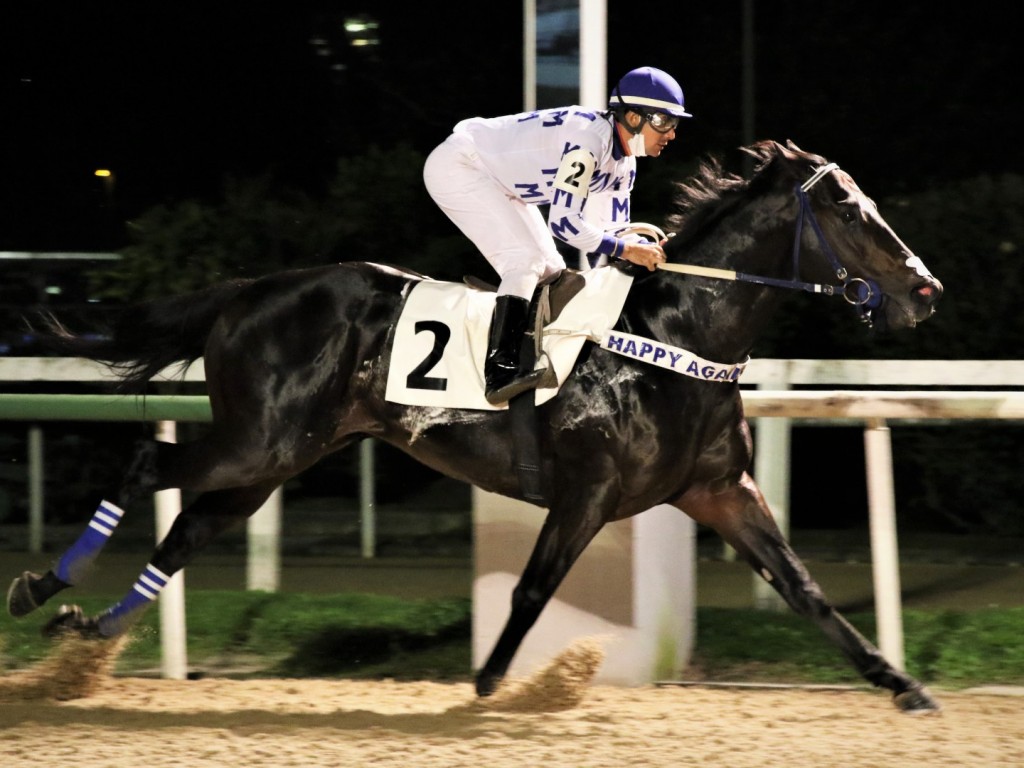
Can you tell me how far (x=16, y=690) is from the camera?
4852 millimetres

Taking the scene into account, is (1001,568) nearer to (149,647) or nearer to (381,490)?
(381,490)

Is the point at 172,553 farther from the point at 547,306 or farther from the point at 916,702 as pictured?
the point at 916,702

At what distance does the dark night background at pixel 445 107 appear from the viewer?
8172 millimetres

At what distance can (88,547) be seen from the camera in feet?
15.8

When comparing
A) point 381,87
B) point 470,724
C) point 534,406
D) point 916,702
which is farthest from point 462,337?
point 381,87

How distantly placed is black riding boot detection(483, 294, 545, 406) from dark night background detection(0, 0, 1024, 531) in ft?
11.7

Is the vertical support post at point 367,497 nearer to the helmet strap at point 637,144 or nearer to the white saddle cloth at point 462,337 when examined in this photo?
the white saddle cloth at point 462,337

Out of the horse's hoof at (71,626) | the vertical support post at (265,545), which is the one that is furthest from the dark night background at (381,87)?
the horse's hoof at (71,626)

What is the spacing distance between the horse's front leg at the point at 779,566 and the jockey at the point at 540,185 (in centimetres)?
74

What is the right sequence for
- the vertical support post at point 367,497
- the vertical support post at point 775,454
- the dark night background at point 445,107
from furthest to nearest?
the dark night background at point 445,107 < the vertical support post at point 367,497 < the vertical support post at point 775,454

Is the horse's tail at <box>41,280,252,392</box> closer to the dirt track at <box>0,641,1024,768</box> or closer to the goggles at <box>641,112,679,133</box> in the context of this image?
the dirt track at <box>0,641,1024,768</box>

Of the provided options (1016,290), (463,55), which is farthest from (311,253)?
(1016,290)

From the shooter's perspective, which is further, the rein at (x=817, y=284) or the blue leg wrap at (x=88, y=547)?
the blue leg wrap at (x=88, y=547)

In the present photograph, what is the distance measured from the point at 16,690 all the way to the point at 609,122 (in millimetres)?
2661
